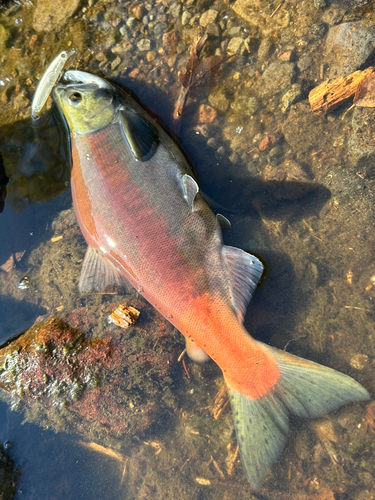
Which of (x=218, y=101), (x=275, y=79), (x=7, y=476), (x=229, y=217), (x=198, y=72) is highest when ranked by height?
(x=198, y=72)

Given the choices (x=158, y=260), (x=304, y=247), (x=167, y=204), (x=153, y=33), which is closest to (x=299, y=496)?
(x=304, y=247)

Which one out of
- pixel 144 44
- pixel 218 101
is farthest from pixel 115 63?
pixel 218 101

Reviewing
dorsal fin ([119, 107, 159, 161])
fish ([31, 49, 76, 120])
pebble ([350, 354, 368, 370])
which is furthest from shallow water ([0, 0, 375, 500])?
dorsal fin ([119, 107, 159, 161])

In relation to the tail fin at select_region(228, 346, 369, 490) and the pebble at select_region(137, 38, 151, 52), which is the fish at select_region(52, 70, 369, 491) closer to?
the tail fin at select_region(228, 346, 369, 490)

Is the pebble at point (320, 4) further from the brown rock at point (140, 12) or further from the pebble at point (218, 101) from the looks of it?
the brown rock at point (140, 12)

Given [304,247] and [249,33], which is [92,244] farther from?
[249,33]

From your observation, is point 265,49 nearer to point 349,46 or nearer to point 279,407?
point 349,46
